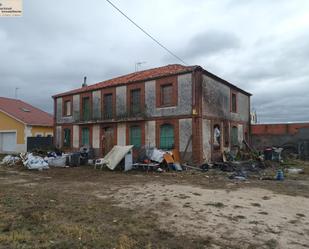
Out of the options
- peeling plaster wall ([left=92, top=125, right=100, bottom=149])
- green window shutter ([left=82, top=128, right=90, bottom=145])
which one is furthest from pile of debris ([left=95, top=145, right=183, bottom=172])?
green window shutter ([left=82, top=128, right=90, bottom=145])

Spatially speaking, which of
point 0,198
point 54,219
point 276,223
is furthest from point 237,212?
point 0,198

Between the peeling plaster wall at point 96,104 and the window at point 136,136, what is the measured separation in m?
3.37

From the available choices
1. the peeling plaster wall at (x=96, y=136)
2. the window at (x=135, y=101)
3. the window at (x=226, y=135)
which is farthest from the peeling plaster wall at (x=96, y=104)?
the window at (x=226, y=135)

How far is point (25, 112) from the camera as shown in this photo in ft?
113

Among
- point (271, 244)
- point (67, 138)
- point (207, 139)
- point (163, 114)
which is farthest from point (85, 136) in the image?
point (271, 244)

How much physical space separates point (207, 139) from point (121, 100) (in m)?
6.65

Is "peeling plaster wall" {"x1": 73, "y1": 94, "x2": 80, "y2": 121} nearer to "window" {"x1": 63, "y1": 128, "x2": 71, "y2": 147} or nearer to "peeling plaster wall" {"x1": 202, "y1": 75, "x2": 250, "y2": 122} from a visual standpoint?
"window" {"x1": 63, "y1": 128, "x2": 71, "y2": 147}

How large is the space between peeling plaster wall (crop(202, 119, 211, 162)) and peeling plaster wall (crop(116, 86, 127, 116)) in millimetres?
5830

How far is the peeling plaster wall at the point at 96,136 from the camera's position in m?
22.5

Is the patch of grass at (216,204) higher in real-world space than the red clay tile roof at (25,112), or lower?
lower

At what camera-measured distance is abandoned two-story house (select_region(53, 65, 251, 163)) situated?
17938 millimetres

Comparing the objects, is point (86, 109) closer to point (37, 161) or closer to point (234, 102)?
point (37, 161)

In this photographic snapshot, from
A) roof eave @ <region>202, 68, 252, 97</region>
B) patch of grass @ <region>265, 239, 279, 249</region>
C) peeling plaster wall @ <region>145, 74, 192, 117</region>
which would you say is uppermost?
roof eave @ <region>202, 68, 252, 97</region>

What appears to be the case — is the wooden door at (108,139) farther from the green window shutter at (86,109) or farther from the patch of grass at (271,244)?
the patch of grass at (271,244)
